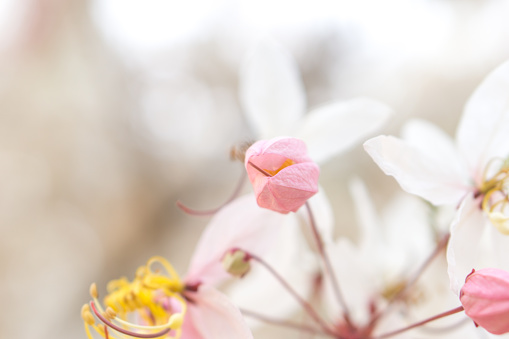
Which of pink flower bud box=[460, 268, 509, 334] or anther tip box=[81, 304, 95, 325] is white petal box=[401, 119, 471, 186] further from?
anther tip box=[81, 304, 95, 325]

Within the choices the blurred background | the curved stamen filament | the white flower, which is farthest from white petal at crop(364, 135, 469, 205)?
A: the blurred background

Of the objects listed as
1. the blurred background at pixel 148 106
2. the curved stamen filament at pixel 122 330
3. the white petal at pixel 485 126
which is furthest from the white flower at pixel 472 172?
the blurred background at pixel 148 106

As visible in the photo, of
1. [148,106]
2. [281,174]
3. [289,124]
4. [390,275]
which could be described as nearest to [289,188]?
[281,174]

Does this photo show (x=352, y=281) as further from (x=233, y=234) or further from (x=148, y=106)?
(x=148, y=106)

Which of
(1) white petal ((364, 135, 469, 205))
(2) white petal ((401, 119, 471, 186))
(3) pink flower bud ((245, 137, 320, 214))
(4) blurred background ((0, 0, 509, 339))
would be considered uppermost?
(3) pink flower bud ((245, 137, 320, 214))

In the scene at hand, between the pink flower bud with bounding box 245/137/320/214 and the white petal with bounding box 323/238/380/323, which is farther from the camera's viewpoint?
the white petal with bounding box 323/238/380/323

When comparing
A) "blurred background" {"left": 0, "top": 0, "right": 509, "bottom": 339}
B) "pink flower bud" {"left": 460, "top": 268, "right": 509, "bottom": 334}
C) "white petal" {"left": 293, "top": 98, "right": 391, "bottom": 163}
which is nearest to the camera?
"pink flower bud" {"left": 460, "top": 268, "right": 509, "bottom": 334}

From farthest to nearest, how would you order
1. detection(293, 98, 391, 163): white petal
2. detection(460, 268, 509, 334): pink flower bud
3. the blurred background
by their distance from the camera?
the blurred background
detection(293, 98, 391, 163): white petal
detection(460, 268, 509, 334): pink flower bud
